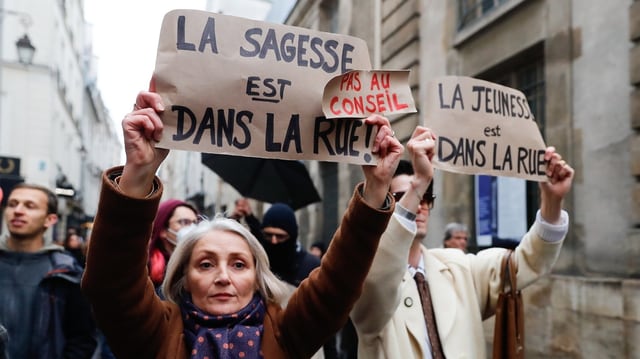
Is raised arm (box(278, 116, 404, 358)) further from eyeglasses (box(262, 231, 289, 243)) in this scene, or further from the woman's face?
eyeglasses (box(262, 231, 289, 243))

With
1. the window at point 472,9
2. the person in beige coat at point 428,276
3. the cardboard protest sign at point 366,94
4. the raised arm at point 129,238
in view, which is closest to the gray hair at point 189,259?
the raised arm at point 129,238

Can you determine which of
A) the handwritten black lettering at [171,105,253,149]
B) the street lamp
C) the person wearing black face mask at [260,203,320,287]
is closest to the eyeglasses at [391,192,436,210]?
the handwritten black lettering at [171,105,253,149]

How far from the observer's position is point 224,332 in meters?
1.83

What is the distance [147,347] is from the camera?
182 centimetres

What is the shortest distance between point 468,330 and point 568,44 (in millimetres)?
4214

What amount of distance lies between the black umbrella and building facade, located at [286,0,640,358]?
151 centimetres

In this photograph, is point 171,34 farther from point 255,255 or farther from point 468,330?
point 468,330

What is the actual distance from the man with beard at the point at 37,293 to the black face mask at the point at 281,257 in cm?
141

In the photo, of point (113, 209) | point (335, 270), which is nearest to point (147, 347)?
point (113, 209)

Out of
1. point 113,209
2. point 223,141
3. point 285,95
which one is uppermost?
point 285,95

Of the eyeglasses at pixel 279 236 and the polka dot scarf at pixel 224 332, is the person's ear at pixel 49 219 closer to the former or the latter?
the eyeglasses at pixel 279 236

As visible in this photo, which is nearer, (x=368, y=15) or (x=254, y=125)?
(x=254, y=125)

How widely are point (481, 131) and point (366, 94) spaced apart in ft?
3.05

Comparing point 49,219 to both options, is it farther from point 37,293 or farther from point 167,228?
point 167,228
